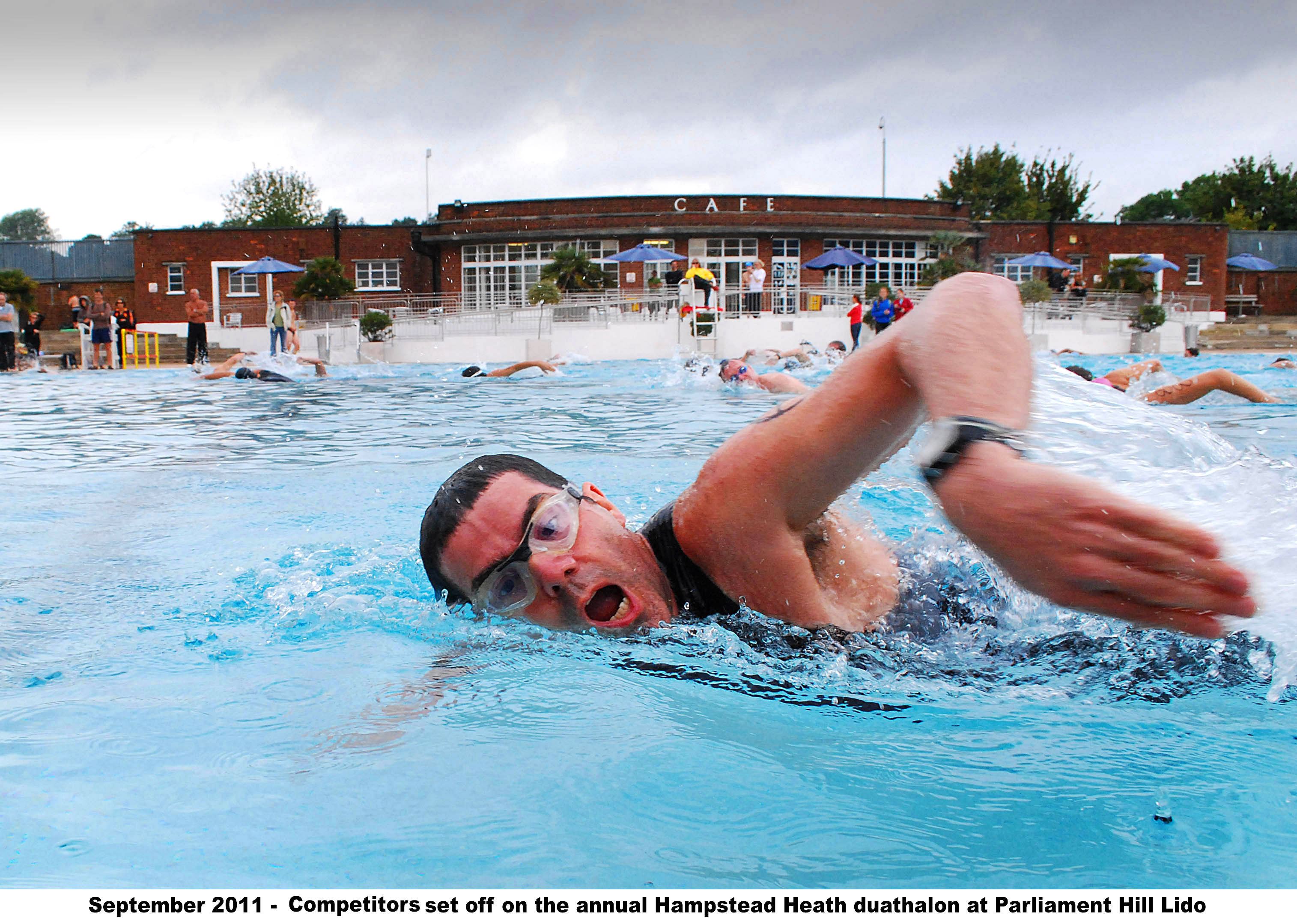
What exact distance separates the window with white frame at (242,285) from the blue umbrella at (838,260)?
2120 cm

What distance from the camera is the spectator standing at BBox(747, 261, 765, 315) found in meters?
24.9

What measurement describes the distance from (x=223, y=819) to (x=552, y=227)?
36.8 m

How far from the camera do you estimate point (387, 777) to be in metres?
1.76

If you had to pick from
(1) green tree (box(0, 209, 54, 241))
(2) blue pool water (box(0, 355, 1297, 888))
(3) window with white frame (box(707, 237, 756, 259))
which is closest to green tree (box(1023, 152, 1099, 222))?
(3) window with white frame (box(707, 237, 756, 259))

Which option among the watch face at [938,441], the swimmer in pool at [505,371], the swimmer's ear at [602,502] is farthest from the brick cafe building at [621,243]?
the watch face at [938,441]

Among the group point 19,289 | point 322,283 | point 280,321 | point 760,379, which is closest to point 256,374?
point 280,321

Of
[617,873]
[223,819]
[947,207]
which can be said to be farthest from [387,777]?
[947,207]

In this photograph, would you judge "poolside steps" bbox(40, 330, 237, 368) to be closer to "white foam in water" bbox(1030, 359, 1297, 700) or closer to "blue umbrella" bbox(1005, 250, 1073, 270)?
"blue umbrella" bbox(1005, 250, 1073, 270)

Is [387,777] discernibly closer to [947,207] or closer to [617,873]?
[617,873]

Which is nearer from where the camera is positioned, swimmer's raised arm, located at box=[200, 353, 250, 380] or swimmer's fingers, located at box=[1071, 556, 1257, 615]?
swimmer's fingers, located at box=[1071, 556, 1257, 615]

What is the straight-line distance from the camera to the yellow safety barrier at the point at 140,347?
73.3 ft

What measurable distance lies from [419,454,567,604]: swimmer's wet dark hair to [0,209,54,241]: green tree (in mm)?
122524

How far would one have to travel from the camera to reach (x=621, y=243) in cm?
3709

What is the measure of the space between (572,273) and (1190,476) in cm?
2948
